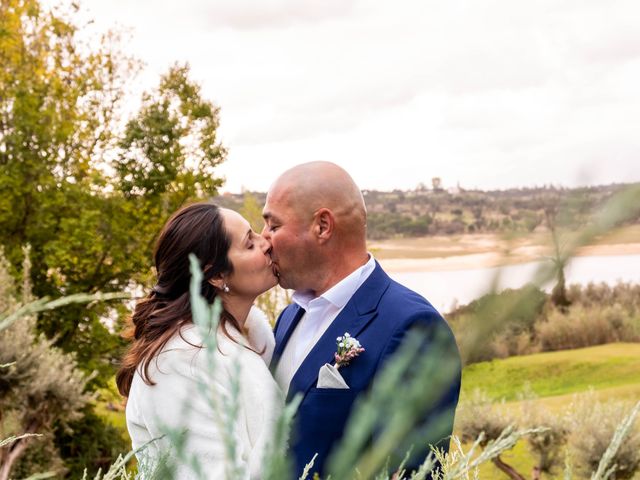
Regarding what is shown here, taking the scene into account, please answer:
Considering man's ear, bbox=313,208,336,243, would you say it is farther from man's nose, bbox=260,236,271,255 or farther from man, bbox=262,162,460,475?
man's nose, bbox=260,236,271,255

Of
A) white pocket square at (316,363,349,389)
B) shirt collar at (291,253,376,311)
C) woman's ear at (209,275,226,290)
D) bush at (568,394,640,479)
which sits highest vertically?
woman's ear at (209,275,226,290)

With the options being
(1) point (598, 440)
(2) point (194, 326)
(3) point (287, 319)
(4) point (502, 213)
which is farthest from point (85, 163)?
(4) point (502, 213)

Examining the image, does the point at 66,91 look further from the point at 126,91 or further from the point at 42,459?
the point at 42,459

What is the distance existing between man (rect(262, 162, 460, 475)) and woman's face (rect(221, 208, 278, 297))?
13 centimetres

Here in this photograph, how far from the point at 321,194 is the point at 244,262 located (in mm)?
380

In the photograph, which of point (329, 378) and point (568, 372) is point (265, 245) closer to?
point (329, 378)

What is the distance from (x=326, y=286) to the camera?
2.60 m

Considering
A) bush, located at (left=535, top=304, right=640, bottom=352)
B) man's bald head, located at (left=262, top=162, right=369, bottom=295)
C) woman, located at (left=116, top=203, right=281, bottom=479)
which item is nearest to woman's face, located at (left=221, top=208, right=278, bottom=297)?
woman, located at (left=116, top=203, right=281, bottom=479)

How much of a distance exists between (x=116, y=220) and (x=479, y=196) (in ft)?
45.3

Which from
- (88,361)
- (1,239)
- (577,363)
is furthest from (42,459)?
(577,363)

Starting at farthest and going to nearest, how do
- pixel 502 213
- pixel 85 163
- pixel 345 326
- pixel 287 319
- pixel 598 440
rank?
pixel 85 163
pixel 598 440
pixel 287 319
pixel 345 326
pixel 502 213

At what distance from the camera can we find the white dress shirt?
254 cm

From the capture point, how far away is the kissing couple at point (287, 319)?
209 cm

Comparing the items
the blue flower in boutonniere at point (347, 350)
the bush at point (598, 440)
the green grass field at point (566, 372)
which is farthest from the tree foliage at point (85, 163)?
the green grass field at point (566, 372)
